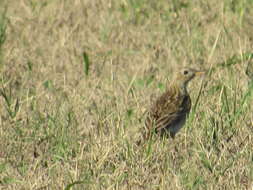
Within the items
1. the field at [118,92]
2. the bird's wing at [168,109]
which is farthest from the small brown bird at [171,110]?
the field at [118,92]

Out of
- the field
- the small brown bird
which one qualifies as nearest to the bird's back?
the small brown bird

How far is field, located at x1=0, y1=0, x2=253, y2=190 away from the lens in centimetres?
695

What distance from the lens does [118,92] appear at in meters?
9.09

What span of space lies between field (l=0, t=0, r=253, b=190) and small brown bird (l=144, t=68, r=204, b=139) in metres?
0.10

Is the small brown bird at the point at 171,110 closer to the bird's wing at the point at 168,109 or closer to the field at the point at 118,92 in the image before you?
the bird's wing at the point at 168,109

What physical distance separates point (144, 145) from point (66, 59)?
3.37 metres

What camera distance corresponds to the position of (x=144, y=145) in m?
7.32

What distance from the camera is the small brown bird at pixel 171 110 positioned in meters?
7.98

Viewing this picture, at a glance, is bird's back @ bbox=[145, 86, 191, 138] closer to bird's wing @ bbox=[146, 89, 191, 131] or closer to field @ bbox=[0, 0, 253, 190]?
bird's wing @ bbox=[146, 89, 191, 131]

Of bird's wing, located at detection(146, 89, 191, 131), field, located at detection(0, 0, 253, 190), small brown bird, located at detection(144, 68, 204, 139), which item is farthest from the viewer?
bird's wing, located at detection(146, 89, 191, 131)

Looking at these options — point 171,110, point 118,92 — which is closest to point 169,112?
point 171,110

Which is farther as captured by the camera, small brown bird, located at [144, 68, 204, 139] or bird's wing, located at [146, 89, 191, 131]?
bird's wing, located at [146, 89, 191, 131]

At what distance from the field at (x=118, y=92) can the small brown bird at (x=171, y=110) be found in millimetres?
102

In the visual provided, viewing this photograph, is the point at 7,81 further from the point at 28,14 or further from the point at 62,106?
the point at 28,14
